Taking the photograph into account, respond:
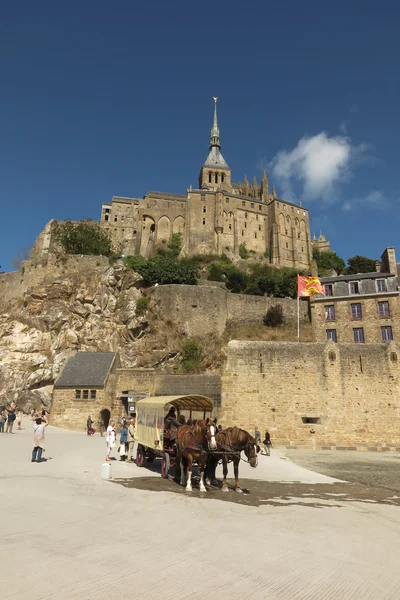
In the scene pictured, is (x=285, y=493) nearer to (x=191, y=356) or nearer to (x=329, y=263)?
(x=191, y=356)

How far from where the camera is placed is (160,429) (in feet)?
30.8

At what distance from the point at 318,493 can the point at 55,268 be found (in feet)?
119

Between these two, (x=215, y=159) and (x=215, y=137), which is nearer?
(x=215, y=159)

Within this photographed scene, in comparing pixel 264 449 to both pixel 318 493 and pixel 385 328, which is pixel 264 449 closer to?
pixel 318 493

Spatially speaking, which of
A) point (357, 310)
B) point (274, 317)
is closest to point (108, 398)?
point (274, 317)

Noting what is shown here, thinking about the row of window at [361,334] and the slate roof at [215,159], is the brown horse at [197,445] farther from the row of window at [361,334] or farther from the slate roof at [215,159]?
the slate roof at [215,159]

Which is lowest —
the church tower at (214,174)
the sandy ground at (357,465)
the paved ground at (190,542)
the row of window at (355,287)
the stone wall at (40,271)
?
the sandy ground at (357,465)

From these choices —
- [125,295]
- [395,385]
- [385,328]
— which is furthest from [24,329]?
[385,328]

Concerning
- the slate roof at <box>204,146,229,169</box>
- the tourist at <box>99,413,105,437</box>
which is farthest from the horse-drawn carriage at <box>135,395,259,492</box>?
the slate roof at <box>204,146,229,169</box>

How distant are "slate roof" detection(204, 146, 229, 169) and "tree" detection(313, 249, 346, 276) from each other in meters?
35.9

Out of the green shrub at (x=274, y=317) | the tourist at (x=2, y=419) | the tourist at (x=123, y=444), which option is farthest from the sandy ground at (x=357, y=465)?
the green shrub at (x=274, y=317)

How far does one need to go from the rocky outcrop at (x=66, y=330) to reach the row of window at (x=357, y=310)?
15.1 metres

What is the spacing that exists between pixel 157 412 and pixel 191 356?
2276 cm

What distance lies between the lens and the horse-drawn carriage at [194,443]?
8.06m
